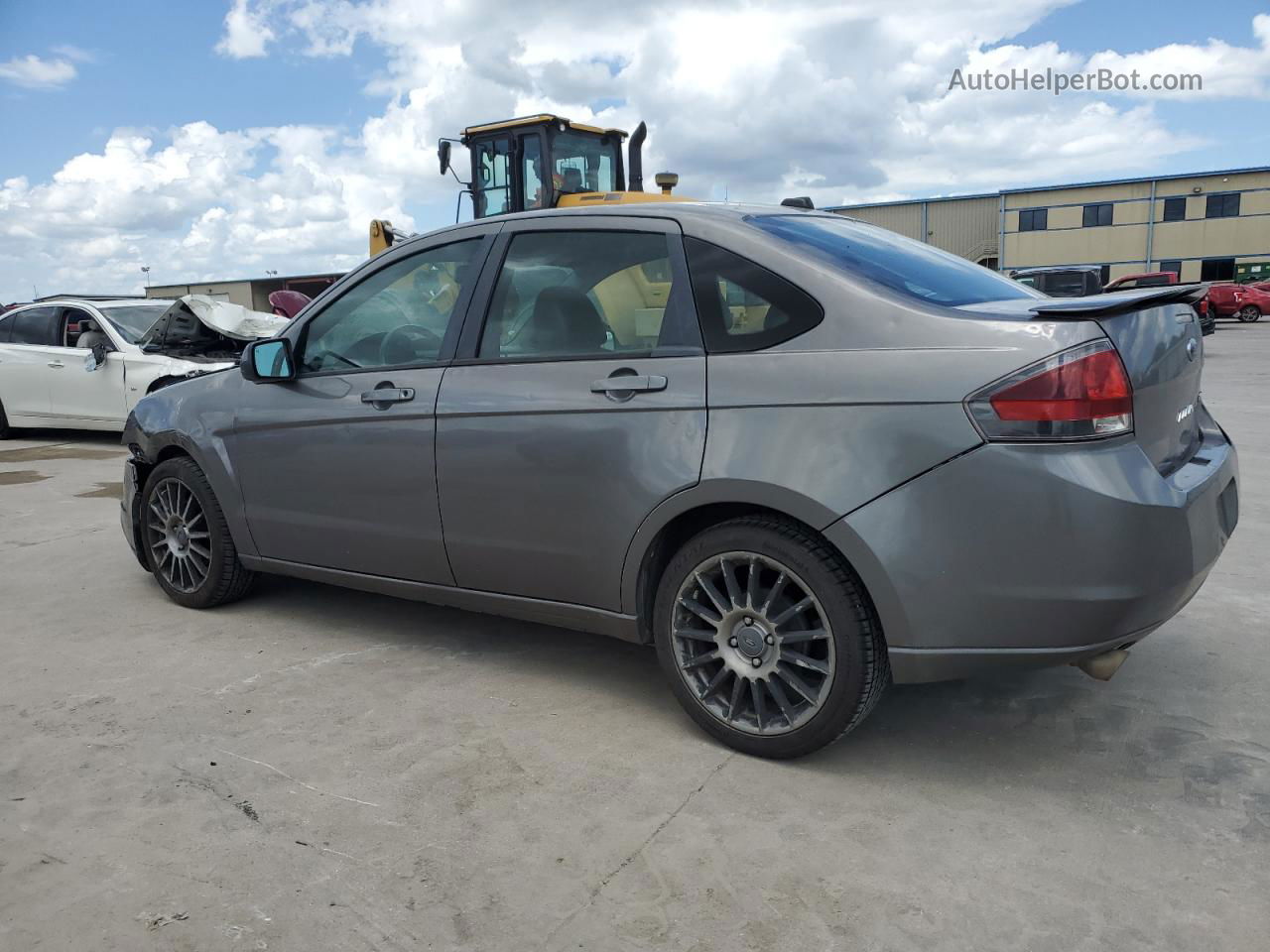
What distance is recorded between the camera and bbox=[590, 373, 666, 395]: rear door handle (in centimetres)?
318

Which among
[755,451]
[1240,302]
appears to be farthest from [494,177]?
[1240,302]

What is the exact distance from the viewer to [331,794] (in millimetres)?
2973

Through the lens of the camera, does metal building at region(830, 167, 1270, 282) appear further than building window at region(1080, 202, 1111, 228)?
No

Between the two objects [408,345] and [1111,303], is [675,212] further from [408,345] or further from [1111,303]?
[1111,303]

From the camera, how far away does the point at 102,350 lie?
10.3 meters

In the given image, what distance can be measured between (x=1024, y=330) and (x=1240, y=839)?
56.0 inches

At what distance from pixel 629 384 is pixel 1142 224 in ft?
162

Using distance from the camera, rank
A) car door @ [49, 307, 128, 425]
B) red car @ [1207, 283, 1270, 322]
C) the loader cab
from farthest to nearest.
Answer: red car @ [1207, 283, 1270, 322] → the loader cab → car door @ [49, 307, 128, 425]

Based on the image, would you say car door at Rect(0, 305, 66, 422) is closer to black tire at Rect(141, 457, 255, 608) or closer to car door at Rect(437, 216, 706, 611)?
black tire at Rect(141, 457, 255, 608)

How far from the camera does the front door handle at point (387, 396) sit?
3807 millimetres

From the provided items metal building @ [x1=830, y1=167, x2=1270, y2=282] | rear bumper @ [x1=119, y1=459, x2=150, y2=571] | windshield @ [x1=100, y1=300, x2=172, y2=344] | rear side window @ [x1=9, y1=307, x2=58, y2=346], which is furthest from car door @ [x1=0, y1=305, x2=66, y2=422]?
metal building @ [x1=830, y1=167, x2=1270, y2=282]

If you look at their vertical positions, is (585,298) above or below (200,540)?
above

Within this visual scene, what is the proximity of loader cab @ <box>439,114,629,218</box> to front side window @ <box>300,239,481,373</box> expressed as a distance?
847 centimetres

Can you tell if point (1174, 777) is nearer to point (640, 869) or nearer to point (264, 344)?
point (640, 869)
